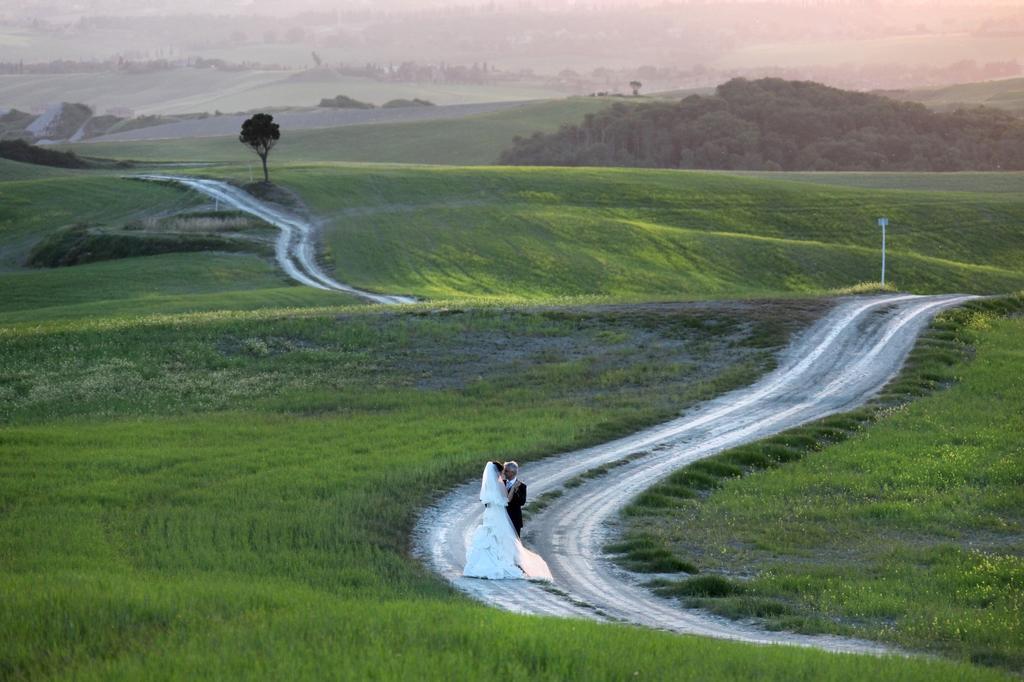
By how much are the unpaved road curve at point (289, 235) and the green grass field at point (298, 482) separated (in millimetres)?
16088

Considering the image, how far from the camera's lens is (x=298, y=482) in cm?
2277

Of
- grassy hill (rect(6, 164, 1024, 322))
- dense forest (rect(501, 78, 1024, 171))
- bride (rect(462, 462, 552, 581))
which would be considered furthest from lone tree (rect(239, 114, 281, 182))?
bride (rect(462, 462, 552, 581))

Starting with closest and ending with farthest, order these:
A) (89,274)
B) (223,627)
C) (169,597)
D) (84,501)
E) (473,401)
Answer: (223,627)
(169,597)
(84,501)
(473,401)
(89,274)

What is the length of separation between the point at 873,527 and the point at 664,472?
5234mm

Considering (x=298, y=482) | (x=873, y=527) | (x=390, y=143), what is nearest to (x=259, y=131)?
(x=298, y=482)

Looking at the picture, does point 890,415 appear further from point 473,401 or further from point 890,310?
point 890,310

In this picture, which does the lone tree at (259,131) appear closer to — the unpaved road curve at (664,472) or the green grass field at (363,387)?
the green grass field at (363,387)

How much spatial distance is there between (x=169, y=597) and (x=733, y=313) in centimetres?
3222

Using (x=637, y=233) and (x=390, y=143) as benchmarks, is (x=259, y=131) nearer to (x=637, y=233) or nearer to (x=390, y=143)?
(x=637, y=233)

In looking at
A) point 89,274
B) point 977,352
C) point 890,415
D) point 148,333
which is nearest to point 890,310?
point 977,352

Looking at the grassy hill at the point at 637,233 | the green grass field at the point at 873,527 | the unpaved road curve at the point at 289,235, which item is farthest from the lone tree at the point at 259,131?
the green grass field at the point at 873,527

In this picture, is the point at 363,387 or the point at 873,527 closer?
the point at 873,527

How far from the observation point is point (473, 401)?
3359 cm

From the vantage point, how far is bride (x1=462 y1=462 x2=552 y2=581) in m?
17.6
